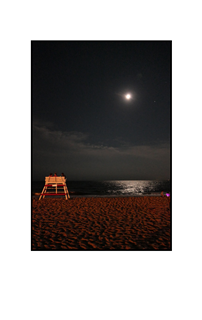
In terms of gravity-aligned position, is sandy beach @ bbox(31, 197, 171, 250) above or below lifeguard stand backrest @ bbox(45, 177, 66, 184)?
below

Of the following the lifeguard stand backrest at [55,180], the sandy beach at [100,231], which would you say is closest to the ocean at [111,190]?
the lifeguard stand backrest at [55,180]

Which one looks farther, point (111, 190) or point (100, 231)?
point (111, 190)

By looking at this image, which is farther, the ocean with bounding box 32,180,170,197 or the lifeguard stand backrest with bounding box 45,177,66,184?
the ocean with bounding box 32,180,170,197

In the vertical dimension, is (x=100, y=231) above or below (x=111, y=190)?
above

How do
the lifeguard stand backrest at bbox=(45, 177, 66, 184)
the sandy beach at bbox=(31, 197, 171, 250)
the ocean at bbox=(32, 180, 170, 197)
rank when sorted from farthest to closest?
the ocean at bbox=(32, 180, 170, 197) < the lifeguard stand backrest at bbox=(45, 177, 66, 184) < the sandy beach at bbox=(31, 197, 171, 250)

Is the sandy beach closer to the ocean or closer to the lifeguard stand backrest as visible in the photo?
the lifeguard stand backrest

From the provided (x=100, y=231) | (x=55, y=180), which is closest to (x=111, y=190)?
(x=55, y=180)

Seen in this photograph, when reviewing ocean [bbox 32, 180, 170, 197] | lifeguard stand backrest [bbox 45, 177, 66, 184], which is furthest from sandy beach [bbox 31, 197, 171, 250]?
ocean [bbox 32, 180, 170, 197]

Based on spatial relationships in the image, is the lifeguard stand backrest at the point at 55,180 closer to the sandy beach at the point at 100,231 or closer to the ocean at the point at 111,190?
the ocean at the point at 111,190

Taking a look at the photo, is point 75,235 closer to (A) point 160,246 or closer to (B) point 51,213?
(A) point 160,246

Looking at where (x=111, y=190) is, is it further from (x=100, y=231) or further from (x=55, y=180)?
(x=100, y=231)
